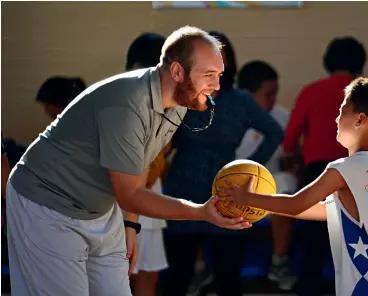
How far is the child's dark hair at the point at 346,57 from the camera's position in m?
6.25

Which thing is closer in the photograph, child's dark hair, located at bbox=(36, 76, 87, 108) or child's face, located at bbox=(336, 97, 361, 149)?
child's face, located at bbox=(336, 97, 361, 149)

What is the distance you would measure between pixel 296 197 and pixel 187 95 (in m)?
0.66

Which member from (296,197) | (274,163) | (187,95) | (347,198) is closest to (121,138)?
(187,95)

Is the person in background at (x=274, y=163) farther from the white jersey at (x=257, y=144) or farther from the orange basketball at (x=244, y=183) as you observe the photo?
the orange basketball at (x=244, y=183)

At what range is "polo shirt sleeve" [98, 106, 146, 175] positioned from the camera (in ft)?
12.8

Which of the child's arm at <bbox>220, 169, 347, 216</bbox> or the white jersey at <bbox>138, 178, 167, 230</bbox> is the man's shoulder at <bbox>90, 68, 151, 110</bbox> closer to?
the child's arm at <bbox>220, 169, 347, 216</bbox>

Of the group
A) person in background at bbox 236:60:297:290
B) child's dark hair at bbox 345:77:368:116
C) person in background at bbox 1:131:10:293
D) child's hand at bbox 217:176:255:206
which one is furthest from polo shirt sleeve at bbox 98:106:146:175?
person in background at bbox 236:60:297:290

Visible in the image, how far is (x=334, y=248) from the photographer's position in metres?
4.23

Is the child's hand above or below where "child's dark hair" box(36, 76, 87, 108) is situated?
below

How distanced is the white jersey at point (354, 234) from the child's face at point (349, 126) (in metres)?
0.09

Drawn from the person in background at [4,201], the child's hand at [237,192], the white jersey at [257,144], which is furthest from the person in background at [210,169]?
the child's hand at [237,192]

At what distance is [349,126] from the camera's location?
13.8 ft

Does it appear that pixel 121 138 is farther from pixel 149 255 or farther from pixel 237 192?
pixel 149 255

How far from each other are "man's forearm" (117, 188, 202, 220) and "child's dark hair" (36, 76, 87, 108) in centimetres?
255
